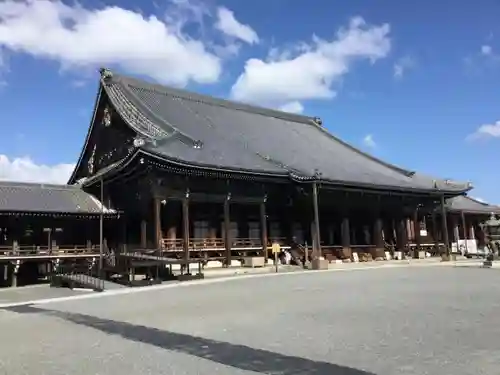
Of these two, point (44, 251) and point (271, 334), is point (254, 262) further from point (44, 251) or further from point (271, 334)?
point (271, 334)

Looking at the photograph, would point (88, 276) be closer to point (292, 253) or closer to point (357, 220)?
point (292, 253)

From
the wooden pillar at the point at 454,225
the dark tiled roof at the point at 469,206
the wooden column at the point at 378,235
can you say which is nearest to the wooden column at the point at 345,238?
the wooden column at the point at 378,235

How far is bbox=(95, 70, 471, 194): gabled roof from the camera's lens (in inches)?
1271

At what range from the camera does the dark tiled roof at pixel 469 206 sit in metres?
50.4

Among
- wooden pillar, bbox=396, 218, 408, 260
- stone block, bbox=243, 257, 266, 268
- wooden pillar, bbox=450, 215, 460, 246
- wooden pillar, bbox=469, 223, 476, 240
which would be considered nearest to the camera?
stone block, bbox=243, 257, 266, 268

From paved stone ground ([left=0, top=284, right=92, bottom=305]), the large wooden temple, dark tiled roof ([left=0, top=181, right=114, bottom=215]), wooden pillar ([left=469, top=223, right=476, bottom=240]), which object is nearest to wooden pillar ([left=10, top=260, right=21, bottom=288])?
the large wooden temple

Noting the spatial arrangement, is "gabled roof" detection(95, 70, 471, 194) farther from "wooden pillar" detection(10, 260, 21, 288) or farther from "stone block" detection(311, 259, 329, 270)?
"wooden pillar" detection(10, 260, 21, 288)

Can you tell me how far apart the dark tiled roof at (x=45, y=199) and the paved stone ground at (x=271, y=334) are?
13718 millimetres

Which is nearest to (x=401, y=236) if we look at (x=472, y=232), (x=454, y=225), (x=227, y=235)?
(x=454, y=225)

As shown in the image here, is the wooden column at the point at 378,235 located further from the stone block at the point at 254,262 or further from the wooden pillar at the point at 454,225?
the wooden pillar at the point at 454,225

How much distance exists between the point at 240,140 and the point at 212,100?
22.6 ft

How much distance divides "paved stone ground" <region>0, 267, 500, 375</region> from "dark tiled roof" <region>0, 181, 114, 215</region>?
1372 centimetres

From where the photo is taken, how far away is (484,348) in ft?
24.5

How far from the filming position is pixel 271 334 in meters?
9.42
